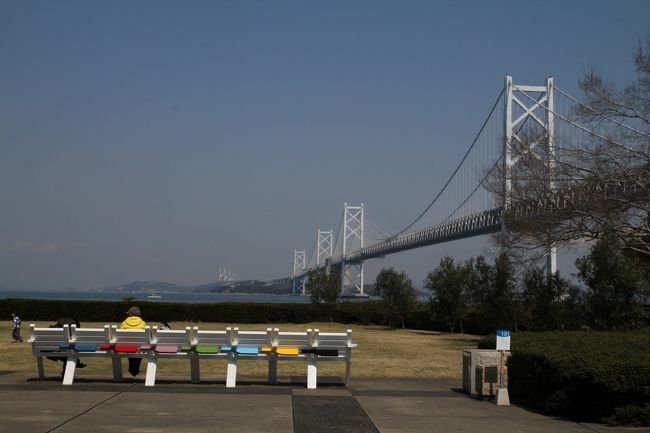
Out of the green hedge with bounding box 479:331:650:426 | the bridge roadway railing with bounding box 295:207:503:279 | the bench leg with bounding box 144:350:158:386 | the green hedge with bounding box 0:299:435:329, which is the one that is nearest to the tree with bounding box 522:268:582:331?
the bridge roadway railing with bounding box 295:207:503:279

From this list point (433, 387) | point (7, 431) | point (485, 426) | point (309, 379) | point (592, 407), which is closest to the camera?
point (7, 431)

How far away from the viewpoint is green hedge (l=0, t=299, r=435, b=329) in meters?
35.1

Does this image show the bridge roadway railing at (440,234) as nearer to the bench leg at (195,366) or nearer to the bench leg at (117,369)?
the bench leg at (195,366)

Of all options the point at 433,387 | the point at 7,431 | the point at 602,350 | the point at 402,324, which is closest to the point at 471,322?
the point at 402,324

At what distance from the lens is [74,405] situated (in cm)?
889

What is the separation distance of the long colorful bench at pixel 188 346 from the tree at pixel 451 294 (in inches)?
855

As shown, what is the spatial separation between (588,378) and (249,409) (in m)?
3.80

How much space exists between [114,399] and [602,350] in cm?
584

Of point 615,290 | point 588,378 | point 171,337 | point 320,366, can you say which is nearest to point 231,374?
point 171,337

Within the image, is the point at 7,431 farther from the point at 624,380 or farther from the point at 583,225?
the point at 583,225

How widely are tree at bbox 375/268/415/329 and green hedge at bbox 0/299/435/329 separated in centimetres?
52

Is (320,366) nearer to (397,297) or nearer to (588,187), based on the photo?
(588,187)

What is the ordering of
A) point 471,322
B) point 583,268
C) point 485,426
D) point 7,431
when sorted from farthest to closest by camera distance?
1. point 471,322
2. point 583,268
3. point 485,426
4. point 7,431

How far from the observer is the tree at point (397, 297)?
38.3m
